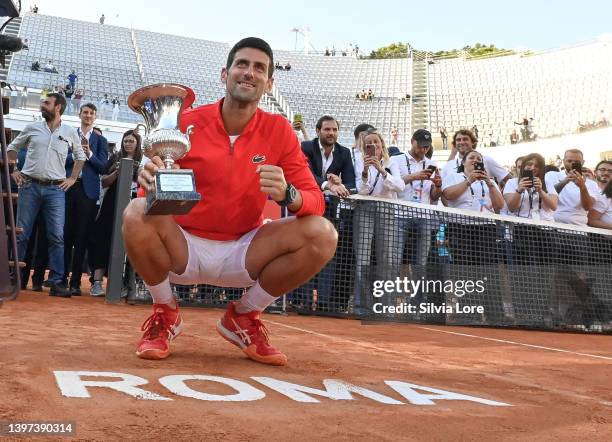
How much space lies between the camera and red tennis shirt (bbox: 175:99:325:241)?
10.6 feet

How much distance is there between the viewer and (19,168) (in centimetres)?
691

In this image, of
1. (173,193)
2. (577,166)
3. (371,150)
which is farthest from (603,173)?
(173,193)

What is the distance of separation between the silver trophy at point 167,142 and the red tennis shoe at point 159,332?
572mm

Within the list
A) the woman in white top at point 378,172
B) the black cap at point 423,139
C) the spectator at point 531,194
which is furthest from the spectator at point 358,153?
the spectator at point 531,194

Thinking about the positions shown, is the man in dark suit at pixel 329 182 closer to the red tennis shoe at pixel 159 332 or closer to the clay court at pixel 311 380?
the clay court at pixel 311 380

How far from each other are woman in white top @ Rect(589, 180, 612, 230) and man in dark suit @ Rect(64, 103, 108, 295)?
486cm

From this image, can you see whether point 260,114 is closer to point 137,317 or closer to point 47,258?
point 137,317

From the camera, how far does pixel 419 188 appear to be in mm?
6801

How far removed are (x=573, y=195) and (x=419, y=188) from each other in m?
1.55

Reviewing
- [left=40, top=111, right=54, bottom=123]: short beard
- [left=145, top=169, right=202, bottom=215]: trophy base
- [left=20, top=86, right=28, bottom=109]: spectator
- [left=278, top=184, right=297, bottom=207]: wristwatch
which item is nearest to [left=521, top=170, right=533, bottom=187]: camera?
[left=278, top=184, right=297, bottom=207]: wristwatch

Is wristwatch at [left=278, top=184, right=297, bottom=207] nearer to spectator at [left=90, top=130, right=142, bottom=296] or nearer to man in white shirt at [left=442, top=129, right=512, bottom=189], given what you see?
spectator at [left=90, top=130, right=142, bottom=296]

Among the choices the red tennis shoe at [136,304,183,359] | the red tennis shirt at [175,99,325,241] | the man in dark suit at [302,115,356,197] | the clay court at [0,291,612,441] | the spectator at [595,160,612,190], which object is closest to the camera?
the clay court at [0,291,612,441]

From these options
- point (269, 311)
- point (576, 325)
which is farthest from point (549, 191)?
point (269, 311)

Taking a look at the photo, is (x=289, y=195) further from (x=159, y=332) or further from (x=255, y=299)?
(x=159, y=332)
